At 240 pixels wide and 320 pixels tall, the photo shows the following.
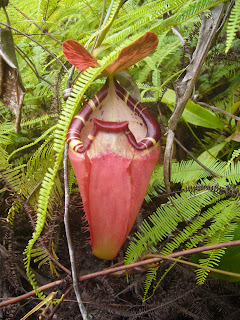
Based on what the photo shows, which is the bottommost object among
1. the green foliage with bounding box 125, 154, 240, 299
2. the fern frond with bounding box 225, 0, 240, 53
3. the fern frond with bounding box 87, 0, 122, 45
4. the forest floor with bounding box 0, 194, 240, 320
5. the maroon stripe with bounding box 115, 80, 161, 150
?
the forest floor with bounding box 0, 194, 240, 320

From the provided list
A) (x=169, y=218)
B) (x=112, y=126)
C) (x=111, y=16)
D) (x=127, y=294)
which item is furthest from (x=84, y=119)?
(x=127, y=294)

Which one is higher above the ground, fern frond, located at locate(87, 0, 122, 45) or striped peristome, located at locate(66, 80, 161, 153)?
fern frond, located at locate(87, 0, 122, 45)

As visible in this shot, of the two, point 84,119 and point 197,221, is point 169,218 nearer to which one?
point 197,221

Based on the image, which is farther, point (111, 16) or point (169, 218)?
point (169, 218)

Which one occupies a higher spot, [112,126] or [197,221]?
[112,126]

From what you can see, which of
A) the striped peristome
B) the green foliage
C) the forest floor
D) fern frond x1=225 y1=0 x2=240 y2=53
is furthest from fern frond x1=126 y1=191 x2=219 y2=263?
fern frond x1=225 y1=0 x2=240 y2=53

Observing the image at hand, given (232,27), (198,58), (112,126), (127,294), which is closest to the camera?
(232,27)

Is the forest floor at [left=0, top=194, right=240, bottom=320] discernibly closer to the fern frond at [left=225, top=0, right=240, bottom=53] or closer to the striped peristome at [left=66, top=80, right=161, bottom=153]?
the striped peristome at [left=66, top=80, right=161, bottom=153]
